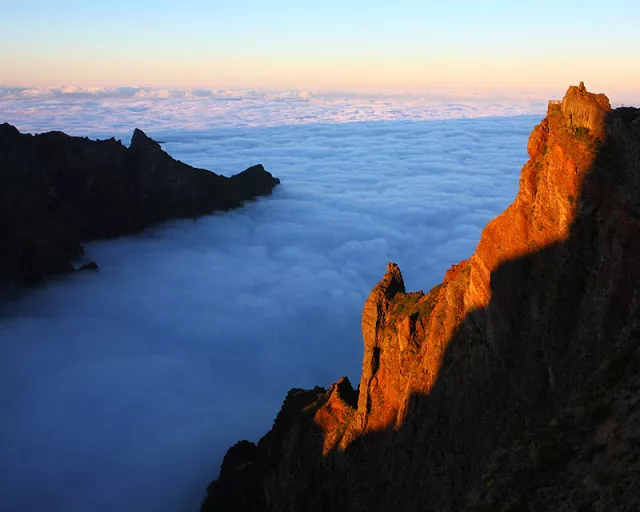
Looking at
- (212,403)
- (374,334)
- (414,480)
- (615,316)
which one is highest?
(615,316)

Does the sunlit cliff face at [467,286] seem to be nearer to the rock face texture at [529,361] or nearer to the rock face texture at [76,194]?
the rock face texture at [529,361]

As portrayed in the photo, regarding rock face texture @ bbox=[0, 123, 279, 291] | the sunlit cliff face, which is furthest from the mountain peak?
rock face texture @ bbox=[0, 123, 279, 291]

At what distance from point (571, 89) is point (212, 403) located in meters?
70.7

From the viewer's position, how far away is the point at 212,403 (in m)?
81.1

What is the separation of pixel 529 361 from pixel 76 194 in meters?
117

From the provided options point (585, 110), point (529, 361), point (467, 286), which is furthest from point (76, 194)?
point (529, 361)

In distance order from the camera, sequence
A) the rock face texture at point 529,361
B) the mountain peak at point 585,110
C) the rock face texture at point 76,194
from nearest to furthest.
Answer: the rock face texture at point 529,361 → the mountain peak at point 585,110 → the rock face texture at point 76,194

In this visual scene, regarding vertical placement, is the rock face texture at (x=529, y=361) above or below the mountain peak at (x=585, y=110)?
→ below

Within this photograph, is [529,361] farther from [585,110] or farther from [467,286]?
[585,110]

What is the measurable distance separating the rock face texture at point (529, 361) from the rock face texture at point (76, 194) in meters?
85.7

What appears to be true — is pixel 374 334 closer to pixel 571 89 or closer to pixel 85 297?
pixel 571 89

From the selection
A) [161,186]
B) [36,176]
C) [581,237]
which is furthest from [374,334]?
[161,186]

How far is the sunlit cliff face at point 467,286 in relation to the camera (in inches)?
750

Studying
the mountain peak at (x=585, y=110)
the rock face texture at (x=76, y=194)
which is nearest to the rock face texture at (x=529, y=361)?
the mountain peak at (x=585, y=110)
